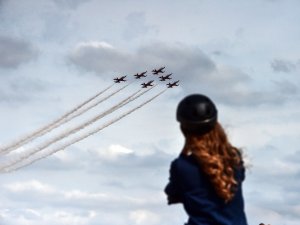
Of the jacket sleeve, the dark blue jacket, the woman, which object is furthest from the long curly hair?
the jacket sleeve

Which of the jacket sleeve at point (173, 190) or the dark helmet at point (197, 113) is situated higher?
the dark helmet at point (197, 113)

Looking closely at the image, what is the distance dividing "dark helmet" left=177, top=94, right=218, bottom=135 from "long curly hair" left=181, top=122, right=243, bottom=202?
79 millimetres

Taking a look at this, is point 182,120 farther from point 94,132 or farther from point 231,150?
point 94,132

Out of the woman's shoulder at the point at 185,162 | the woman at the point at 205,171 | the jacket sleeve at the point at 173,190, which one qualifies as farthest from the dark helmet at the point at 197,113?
the jacket sleeve at the point at 173,190

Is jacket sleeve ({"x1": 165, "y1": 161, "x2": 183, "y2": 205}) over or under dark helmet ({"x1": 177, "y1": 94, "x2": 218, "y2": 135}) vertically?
under

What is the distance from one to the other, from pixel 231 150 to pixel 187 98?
2.34ft

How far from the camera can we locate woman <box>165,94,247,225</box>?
20.8 ft

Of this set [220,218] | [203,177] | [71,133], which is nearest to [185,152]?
[203,177]

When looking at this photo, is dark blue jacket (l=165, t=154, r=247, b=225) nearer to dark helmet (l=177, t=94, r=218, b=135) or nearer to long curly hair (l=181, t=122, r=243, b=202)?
long curly hair (l=181, t=122, r=243, b=202)

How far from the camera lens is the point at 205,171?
6379 mm

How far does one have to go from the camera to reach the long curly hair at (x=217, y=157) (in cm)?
631

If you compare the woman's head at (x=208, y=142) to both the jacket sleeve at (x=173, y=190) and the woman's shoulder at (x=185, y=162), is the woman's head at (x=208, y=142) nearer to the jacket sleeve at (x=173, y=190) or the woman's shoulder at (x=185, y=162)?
the woman's shoulder at (x=185, y=162)

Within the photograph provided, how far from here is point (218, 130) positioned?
6477 millimetres

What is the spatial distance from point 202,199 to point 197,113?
2.97 ft
